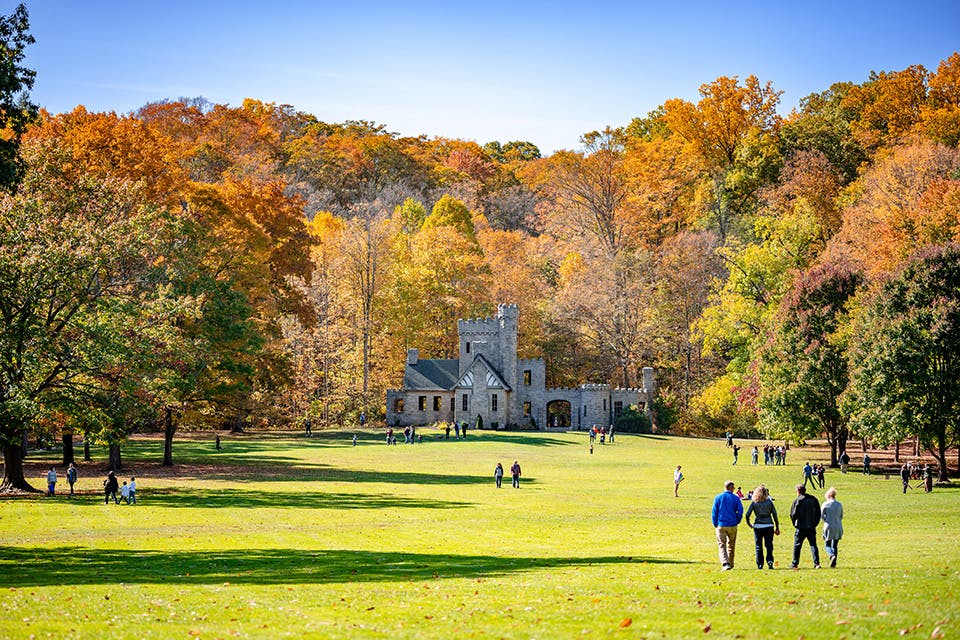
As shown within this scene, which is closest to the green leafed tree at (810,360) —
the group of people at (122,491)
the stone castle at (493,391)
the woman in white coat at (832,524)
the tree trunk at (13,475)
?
the stone castle at (493,391)

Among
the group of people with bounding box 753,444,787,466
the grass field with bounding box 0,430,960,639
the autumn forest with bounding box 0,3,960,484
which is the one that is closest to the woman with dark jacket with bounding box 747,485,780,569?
the grass field with bounding box 0,430,960,639

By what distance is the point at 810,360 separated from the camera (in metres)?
54.6

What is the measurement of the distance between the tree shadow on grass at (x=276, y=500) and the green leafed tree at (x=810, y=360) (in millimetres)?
25806

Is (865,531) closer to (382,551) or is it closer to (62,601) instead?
(382,551)

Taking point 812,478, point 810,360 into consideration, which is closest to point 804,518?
point 812,478

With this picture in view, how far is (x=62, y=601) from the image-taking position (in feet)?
54.7

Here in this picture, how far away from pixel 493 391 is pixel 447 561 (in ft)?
198

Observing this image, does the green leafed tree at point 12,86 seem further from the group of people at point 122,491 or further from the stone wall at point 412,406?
the stone wall at point 412,406

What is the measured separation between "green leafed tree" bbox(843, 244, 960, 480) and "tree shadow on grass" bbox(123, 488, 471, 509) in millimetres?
21887

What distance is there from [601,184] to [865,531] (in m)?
70.8

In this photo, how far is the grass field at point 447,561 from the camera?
47.7ft

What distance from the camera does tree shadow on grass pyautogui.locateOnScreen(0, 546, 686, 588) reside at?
19.6 m

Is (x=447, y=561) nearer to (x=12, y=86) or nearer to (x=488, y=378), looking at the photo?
(x=12, y=86)

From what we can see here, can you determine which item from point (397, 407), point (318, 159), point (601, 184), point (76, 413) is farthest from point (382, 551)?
point (318, 159)
